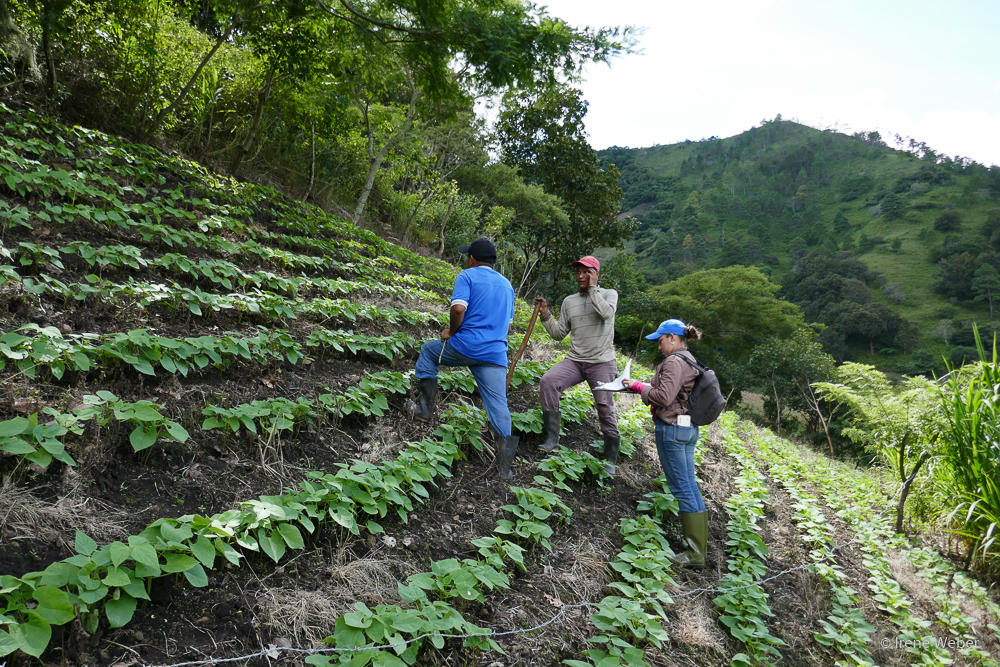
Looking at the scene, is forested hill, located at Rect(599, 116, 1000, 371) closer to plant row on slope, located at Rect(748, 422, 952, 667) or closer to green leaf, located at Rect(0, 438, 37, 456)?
plant row on slope, located at Rect(748, 422, 952, 667)

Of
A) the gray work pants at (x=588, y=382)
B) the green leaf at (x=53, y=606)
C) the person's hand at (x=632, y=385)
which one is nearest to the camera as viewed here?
the green leaf at (x=53, y=606)

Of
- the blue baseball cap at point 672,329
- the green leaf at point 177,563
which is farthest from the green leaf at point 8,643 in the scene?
the blue baseball cap at point 672,329

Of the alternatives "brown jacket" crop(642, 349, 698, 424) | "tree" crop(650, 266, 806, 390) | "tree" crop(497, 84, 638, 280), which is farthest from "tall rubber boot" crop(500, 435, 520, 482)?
"tree" crop(650, 266, 806, 390)

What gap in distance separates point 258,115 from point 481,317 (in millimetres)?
9796

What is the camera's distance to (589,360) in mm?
4551

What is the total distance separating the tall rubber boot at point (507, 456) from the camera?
3.89 metres

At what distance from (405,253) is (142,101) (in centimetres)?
580

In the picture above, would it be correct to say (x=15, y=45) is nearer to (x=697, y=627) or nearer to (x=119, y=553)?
(x=119, y=553)

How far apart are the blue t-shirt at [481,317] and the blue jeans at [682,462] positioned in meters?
1.38

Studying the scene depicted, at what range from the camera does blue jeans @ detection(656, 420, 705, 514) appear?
3.63 meters

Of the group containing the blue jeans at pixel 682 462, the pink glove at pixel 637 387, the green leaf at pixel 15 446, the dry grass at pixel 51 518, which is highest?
the pink glove at pixel 637 387

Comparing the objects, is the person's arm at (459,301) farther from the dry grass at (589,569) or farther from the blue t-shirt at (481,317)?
the dry grass at (589,569)

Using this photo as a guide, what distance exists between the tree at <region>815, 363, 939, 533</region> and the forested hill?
38.5 metres

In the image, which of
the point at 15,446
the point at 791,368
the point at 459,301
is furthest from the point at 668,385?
the point at 791,368
